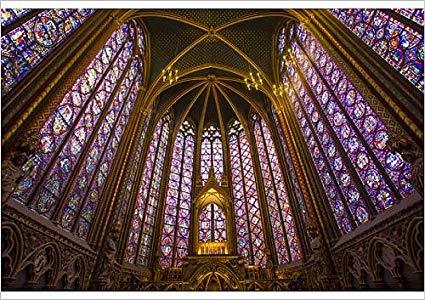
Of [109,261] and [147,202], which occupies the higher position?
[147,202]

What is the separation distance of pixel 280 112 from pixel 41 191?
Answer: 32.7 ft

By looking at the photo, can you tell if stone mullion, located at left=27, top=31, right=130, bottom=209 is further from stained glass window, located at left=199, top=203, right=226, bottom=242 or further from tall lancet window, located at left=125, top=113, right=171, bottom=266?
stained glass window, located at left=199, top=203, right=226, bottom=242

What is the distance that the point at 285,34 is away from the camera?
531 inches

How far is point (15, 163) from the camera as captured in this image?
18.6 ft

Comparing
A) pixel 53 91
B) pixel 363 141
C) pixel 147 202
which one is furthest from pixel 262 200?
pixel 53 91

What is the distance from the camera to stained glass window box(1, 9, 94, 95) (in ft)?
21.8

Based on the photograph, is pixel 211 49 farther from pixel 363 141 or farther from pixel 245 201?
pixel 363 141

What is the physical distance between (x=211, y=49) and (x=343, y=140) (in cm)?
833

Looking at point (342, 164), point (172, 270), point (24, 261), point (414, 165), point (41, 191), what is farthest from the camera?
point (172, 270)

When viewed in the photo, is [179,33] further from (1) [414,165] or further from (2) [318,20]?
(1) [414,165]

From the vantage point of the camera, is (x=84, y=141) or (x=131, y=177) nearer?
(x=84, y=141)

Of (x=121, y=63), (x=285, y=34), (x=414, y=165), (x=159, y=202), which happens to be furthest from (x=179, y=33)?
(x=414, y=165)

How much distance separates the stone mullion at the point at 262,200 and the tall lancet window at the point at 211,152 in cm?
211

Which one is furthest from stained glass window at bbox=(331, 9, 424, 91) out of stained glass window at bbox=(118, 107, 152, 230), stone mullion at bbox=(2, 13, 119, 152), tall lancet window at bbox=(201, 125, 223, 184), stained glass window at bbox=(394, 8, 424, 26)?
tall lancet window at bbox=(201, 125, 223, 184)
